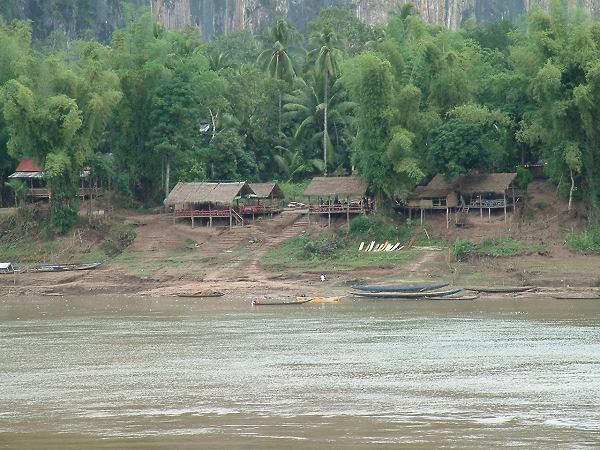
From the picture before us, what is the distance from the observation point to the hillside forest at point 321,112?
52938mm

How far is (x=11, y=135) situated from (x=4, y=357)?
1021 inches

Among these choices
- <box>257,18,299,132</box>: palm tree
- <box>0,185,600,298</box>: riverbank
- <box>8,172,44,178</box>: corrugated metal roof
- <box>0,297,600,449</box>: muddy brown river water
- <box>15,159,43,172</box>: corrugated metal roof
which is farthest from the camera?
<box>257,18,299,132</box>: palm tree

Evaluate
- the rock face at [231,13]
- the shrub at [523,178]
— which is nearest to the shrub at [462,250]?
the shrub at [523,178]

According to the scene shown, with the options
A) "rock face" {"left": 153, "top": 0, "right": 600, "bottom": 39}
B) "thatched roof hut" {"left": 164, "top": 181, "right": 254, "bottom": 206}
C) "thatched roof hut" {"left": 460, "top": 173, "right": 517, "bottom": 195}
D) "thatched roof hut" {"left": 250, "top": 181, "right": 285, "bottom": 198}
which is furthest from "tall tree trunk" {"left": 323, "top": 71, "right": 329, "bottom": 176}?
"rock face" {"left": 153, "top": 0, "right": 600, "bottom": 39}

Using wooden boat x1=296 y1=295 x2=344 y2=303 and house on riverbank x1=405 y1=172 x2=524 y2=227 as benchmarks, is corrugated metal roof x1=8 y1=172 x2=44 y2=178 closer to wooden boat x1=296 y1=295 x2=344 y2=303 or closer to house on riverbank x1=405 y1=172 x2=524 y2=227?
house on riverbank x1=405 y1=172 x2=524 y2=227

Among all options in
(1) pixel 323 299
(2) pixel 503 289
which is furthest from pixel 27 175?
(2) pixel 503 289

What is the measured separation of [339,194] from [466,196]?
17.9ft

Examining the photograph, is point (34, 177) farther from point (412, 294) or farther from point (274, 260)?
point (412, 294)

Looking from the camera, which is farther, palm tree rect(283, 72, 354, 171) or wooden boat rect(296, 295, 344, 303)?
palm tree rect(283, 72, 354, 171)

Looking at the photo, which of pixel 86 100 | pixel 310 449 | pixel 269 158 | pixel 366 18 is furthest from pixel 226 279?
pixel 366 18

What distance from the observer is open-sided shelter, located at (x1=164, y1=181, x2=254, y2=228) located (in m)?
58.2

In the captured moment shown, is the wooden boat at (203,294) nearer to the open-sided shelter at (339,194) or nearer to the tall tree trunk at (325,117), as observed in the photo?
the open-sided shelter at (339,194)

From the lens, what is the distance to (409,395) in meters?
26.6

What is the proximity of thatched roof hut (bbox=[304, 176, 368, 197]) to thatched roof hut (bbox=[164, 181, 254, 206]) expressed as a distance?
318 centimetres
